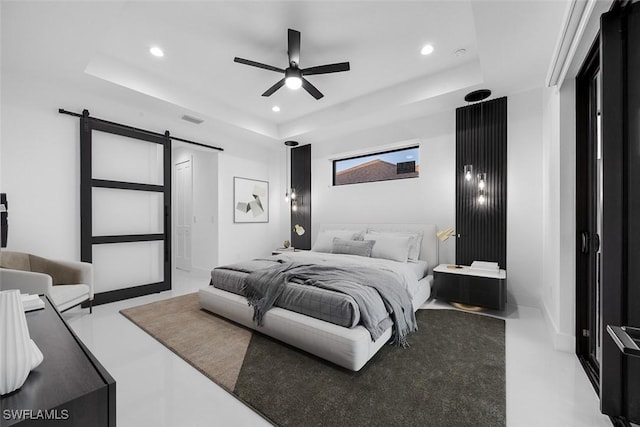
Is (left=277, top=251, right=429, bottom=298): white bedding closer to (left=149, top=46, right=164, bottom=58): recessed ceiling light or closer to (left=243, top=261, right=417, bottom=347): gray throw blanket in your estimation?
(left=243, top=261, right=417, bottom=347): gray throw blanket

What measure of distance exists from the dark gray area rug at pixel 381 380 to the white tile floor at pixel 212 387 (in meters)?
0.08

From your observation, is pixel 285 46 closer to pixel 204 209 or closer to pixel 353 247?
pixel 353 247

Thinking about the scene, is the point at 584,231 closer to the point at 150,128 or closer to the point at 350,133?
the point at 350,133

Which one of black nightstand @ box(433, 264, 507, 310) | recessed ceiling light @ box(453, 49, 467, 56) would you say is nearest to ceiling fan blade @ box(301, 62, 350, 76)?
recessed ceiling light @ box(453, 49, 467, 56)

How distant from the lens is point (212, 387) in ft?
6.13

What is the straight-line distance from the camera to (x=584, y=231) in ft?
7.36

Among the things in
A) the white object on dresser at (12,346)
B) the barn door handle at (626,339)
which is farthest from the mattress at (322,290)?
the white object on dresser at (12,346)

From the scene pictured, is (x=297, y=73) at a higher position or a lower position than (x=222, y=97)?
lower

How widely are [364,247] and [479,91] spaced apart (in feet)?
8.00

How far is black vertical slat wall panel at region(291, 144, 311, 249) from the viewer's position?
5.55 metres

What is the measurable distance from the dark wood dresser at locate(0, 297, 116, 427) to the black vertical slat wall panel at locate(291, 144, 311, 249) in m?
4.56

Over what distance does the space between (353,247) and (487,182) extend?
1990 millimetres

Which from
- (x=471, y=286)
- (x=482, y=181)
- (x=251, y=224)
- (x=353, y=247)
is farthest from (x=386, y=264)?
(x=251, y=224)

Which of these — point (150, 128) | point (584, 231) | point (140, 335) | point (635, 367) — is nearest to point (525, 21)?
point (584, 231)
